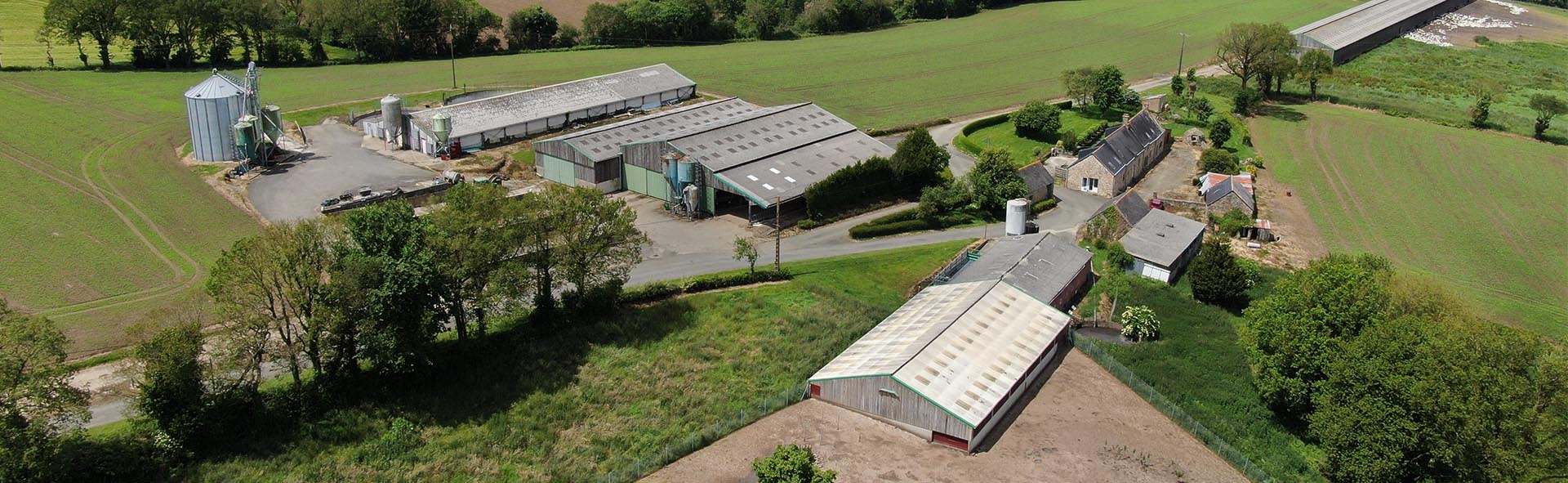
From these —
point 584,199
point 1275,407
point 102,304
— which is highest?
point 584,199

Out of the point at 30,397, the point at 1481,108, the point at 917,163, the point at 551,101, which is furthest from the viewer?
the point at 1481,108

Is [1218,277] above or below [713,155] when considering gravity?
below

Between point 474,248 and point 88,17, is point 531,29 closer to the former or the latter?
point 88,17

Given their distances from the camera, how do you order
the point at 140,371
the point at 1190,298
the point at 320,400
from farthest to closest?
the point at 1190,298
the point at 320,400
the point at 140,371

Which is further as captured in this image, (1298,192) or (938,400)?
(1298,192)

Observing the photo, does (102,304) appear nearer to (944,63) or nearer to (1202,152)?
(1202,152)

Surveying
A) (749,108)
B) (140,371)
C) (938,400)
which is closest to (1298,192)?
(749,108)

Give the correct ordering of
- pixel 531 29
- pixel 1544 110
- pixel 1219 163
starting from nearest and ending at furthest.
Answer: pixel 1219 163 → pixel 1544 110 → pixel 531 29

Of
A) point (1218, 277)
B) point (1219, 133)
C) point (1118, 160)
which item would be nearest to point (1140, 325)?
point (1218, 277)
